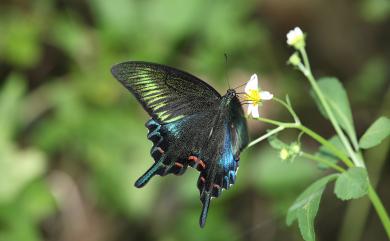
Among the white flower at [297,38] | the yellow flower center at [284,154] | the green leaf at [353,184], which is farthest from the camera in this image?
the white flower at [297,38]

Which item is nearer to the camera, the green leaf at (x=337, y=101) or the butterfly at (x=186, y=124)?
the butterfly at (x=186, y=124)

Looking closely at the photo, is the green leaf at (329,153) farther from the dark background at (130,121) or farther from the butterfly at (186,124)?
the dark background at (130,121)

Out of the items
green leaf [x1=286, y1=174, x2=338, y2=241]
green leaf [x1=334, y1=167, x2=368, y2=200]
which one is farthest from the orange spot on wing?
green leaf [x1=334, y1=167, x2=368, y2=200]

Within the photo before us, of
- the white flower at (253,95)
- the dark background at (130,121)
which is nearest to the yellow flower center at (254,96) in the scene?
the white flower at (253,95)

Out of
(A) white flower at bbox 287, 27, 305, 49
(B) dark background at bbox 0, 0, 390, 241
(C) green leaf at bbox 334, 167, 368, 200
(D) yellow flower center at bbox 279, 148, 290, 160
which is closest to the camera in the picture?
(C) green leaf at bbox 334, 167, 368, 200

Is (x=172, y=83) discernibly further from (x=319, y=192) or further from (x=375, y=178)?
(x=375, y=178)

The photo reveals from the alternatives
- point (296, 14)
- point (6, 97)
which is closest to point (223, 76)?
point (296, 14)

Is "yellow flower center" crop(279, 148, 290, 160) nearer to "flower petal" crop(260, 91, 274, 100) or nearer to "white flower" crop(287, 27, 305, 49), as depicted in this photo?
"flower petal" crop(260, 91, 274, 100)
